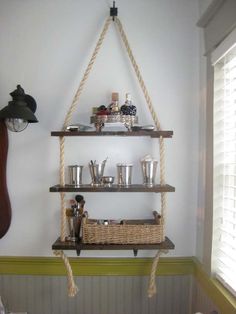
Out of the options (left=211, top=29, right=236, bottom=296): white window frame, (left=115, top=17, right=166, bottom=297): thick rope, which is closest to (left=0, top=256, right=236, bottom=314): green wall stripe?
(left=115, top=17, right=166, bottom=297): thick rope

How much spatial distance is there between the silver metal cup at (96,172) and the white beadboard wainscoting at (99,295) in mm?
568

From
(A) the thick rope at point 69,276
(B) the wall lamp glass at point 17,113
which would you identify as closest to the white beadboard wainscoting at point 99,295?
(A) the thick rope at point 69,276

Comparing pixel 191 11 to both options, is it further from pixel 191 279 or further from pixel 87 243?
pixel 191 279

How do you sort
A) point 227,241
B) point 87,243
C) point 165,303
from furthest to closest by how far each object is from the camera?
point 165,303 → point 87,243 → point 227,241

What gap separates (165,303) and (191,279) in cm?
20

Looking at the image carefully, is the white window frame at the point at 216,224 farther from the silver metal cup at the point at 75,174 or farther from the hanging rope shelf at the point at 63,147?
the silver metal cup at the point at 75,174

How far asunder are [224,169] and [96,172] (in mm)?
639

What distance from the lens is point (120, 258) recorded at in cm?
156

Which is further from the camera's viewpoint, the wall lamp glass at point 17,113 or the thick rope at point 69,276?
the thick rope at point 69,276

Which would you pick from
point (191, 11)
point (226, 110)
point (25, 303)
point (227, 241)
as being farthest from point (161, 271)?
point (191, 11)

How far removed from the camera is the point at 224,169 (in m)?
1.30


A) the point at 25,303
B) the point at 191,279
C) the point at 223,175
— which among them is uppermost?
the point at 223,175

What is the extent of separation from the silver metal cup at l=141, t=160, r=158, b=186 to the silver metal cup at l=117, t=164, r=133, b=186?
0.07 metres

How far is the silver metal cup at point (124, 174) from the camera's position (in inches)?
56.3
